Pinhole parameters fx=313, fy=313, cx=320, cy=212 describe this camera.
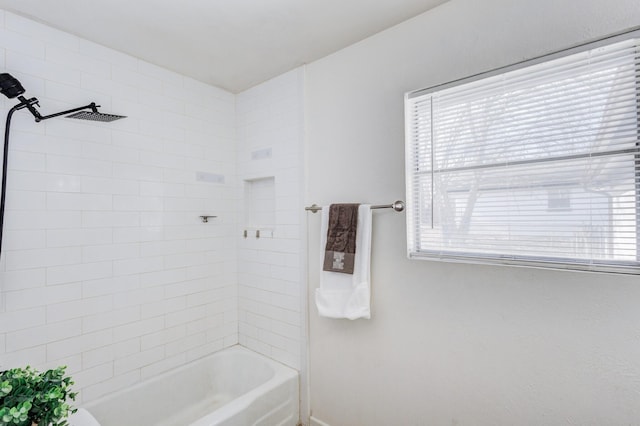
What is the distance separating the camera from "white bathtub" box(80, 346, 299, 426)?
1915mm

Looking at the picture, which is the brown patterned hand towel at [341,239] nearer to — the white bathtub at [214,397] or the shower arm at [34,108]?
the white bathtub at [214,397]

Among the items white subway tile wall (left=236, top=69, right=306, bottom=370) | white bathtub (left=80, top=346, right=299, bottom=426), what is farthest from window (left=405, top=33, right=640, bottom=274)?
white bathtub (left=80, top=346, right=299, bottom=426)

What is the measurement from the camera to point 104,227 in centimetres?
202

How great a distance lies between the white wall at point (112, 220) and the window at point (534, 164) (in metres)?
1.68

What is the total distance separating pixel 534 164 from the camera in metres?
1.38

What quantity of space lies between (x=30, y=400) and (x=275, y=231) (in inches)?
65.2

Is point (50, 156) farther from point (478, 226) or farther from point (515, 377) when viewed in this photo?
point (515, 377)

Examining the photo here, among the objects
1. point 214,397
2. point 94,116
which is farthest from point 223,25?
point 214,397

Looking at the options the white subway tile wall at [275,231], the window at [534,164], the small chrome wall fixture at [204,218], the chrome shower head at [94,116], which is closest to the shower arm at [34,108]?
the chrome shower head at [94,116]

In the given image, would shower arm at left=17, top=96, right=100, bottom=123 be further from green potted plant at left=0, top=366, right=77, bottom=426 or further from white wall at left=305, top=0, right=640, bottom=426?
white wall at left=305, top=0, right=640, bottom=426

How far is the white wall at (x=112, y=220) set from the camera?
1.73m

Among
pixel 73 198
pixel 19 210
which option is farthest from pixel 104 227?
pixel 19 210

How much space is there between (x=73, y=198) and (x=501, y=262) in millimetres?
2401

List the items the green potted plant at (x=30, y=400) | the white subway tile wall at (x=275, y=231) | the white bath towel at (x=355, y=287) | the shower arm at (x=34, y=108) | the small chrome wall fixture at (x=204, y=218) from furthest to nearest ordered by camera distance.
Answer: the small chrome wall fixture at (x=204, y=218) < the white subway tile wall at (x=275, y=231) < the white bath towel at (x=355, y=287) < the shower arm at (x=34, y=108) < the green potted plant at (x=30, y=400)
